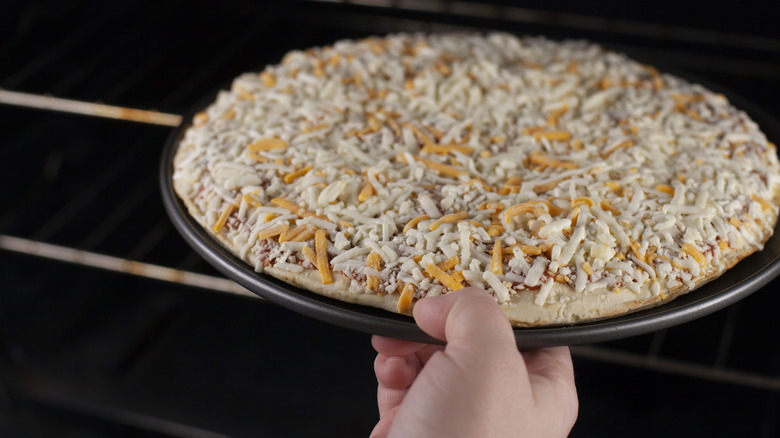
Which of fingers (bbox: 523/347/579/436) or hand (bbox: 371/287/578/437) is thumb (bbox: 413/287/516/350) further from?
fingers (bbox: 523/347/579/436)

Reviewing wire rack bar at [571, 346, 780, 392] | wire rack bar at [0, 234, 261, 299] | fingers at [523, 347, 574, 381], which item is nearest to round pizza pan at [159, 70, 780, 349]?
fingers at [523, 347, 574, 381]

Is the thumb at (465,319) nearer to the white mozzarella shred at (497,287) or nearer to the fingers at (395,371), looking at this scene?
the white mozzarella shred at (497,287)

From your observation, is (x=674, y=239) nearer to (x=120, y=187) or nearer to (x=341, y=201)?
(x=341, y=201)

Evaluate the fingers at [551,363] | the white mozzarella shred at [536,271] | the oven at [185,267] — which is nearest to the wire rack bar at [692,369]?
the oven at [185,267]

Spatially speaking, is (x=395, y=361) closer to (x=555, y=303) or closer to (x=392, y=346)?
(x=392, y=346)

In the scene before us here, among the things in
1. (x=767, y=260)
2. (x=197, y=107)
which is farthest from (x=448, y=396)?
(x=197, y=107)

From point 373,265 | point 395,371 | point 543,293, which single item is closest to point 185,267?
point 395,371
